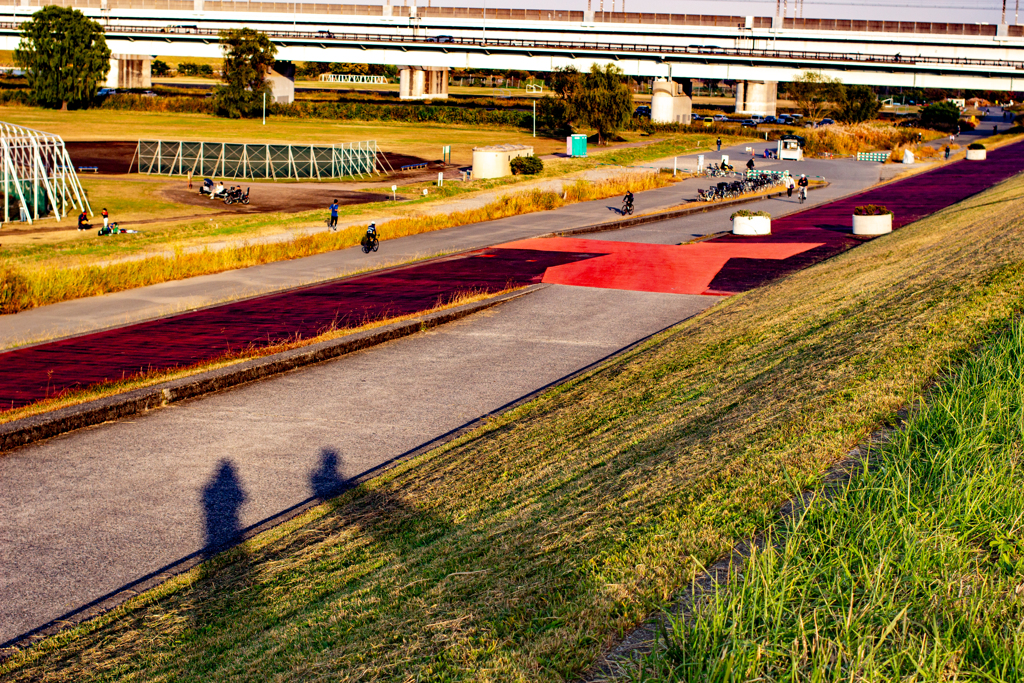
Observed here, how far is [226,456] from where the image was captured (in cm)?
1274

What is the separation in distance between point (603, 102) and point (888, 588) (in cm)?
8718

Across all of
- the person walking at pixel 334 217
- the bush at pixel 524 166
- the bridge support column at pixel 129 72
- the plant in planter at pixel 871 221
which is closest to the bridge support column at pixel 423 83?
the bridge support column at pixel 129 72

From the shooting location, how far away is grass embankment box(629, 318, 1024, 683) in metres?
4.74

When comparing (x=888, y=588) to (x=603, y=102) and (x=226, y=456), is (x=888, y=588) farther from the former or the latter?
(x=603, y=102)

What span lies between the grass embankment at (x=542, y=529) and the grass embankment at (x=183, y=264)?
55.5ft

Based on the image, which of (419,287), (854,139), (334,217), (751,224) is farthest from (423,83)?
(419,287)

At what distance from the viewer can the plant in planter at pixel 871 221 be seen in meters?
34.8

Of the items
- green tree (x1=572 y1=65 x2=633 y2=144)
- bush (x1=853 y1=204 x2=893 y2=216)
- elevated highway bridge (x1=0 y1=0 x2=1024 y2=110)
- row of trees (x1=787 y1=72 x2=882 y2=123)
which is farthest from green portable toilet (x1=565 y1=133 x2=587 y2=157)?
row of trees (x1=787 y1=72 x2=882 y2=123)

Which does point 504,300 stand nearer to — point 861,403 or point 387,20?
point 861,403

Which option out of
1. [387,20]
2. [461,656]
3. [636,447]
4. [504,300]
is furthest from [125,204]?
[387,20]

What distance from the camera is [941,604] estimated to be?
17.0 feet

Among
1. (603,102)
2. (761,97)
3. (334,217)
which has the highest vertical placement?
(761,97)

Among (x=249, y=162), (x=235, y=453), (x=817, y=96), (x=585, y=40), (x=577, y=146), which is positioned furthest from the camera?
(x=817, y=96)

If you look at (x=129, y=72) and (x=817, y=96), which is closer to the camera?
(x=817, y=96)
